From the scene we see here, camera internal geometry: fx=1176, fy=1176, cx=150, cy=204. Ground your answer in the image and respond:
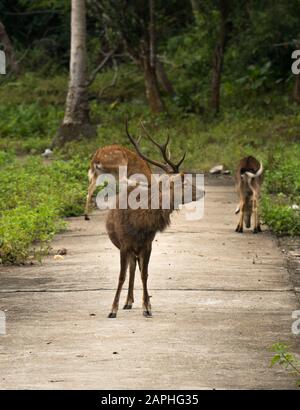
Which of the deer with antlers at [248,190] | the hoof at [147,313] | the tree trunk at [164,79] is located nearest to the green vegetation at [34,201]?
the deer with antlers at [248,190]

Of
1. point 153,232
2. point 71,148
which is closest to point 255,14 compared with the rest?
point 71,148

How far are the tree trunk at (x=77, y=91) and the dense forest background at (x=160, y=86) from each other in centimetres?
5

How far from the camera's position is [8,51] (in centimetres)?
3425

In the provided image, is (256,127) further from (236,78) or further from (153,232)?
(153,232)

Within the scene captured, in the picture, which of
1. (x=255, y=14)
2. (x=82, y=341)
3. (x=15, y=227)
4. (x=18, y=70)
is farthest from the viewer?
(x=18, y=70)

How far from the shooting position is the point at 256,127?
26.2m

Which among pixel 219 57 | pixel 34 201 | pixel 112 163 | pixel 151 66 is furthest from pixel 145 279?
pixel 151 66

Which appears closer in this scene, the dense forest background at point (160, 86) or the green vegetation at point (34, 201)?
the green vegetation at point (34, 201)

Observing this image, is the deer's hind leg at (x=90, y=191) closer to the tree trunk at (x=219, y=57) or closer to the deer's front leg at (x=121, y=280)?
the deer's front leg at (x=121, y=280)

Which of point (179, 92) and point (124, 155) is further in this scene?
point (179, 92)

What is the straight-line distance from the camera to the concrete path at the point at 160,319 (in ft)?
26.3

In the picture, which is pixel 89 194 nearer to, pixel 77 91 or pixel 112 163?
pixel 112 163

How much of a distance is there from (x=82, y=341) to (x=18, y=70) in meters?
27.1

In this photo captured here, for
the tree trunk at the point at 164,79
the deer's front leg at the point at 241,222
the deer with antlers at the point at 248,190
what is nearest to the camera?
the deer's front leg at the point at 241,222
